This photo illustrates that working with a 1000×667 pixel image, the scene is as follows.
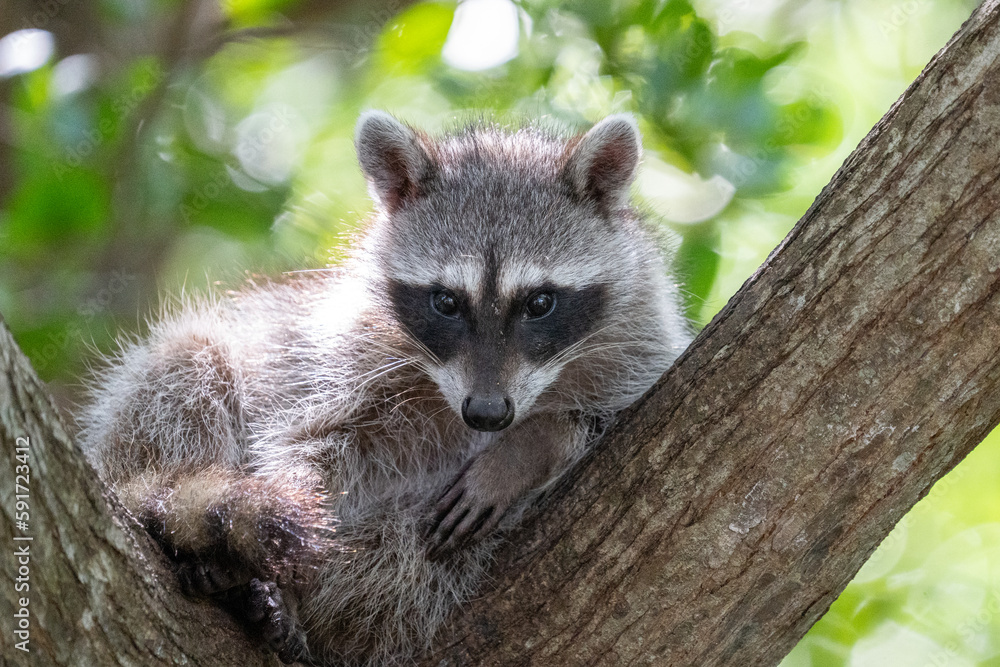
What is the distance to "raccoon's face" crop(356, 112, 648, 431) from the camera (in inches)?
111

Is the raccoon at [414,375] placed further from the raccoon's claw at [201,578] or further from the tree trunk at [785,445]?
the tree trunk at [785,445]

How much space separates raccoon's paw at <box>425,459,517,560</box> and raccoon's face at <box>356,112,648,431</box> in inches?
6.6

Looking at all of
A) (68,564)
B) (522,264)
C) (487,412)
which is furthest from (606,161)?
(68,564)

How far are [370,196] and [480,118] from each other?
2.20 ft

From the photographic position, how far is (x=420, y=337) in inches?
117

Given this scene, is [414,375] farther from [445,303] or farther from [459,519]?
[459,519]

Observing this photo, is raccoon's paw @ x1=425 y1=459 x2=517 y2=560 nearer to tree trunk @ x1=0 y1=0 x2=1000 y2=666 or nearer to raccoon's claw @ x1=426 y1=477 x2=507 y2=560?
raccoon's claw @ x1=426 y1=477 x2=507 y2=560

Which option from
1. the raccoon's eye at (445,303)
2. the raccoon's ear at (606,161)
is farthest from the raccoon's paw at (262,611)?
the raccoon's ear at (606,161)

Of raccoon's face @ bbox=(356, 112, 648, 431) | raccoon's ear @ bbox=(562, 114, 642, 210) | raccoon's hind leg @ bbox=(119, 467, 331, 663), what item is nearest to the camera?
raccoon's hind leg @ bbox=(119, 467, 331, 663)

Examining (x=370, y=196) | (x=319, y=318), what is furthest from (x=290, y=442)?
(x=370, y=196)

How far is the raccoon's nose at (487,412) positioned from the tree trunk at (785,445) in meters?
0.32

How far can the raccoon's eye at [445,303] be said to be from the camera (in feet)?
9.66

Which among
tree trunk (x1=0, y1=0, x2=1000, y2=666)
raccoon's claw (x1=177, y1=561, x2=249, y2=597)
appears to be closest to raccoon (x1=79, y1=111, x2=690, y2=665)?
raccoon's claw (x1=177, y1=561, x2=249, y2=597)

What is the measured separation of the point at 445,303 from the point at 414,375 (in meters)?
0.33
